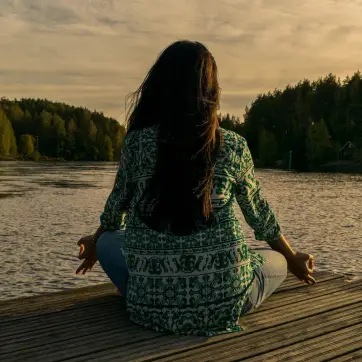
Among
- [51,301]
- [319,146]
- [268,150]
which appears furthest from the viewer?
[268,150]

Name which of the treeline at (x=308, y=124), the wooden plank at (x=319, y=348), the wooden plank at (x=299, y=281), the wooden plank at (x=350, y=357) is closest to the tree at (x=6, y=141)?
the treeline at (x=308, y=124)

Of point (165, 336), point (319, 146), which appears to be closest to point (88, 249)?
point (165, 336)

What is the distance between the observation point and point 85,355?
2.27 metres

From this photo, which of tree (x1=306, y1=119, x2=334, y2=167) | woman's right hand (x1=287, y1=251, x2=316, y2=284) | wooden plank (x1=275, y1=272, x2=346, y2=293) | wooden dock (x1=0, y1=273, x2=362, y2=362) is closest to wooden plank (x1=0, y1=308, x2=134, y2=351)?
wooden dock (x1=0, y1=273, x2=362, y2=362)

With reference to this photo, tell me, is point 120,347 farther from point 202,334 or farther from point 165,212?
point 165,212

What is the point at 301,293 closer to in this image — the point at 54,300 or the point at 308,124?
the point at 54,300

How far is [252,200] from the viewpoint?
8.70 ft

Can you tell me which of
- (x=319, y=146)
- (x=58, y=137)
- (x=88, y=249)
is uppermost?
(x=58, y=137)

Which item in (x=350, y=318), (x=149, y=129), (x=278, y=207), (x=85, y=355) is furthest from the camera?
(x=278, y=207)

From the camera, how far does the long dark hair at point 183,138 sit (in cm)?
229

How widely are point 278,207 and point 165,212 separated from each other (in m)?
12.8

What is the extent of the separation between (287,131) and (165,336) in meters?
78.2

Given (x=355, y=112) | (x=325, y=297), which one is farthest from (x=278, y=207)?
(x=355, y=112)

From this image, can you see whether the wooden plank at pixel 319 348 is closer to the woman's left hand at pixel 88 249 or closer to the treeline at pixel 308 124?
the woman's left hand at pixel 88 249
